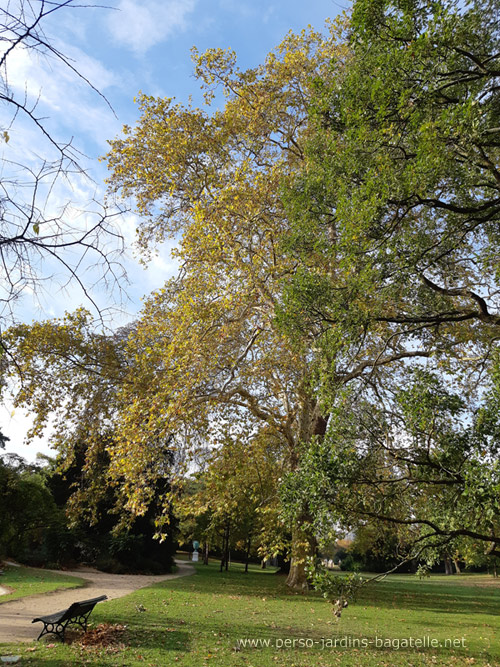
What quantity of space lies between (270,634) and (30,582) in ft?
32.2

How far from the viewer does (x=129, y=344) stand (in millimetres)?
12078

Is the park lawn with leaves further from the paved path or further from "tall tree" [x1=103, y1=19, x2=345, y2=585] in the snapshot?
"tall tree" [x1=103, y1=19, x2=345, y2=585]

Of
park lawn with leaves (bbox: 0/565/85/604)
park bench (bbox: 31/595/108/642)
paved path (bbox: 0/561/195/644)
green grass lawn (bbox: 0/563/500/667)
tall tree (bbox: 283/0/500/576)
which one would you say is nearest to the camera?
tall tree (bbox: 283/0/500/576)

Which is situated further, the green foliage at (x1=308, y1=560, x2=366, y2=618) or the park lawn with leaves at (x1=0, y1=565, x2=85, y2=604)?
the park lawn with leaves at (x1=0, y1=565, x2=85, y2=604)

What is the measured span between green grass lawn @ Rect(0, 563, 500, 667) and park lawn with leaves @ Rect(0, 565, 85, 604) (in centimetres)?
272

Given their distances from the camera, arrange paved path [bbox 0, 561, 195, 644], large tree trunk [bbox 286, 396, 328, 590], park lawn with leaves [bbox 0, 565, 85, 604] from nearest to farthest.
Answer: paved path [bbox 0, 561, 195, 644] < park lawn with leaves [bbox 0, 565, 85, 604] < large tree trunk [bbox 286, 396, 328, 590]

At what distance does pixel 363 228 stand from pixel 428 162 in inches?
46.1

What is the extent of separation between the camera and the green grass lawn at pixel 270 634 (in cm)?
670

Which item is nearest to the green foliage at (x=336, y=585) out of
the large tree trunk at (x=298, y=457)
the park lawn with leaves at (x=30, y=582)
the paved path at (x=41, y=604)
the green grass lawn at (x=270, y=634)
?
the green grass lawn at (x=270, y=634)

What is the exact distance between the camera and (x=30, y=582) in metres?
14.4

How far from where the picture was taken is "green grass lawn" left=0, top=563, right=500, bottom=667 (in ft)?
22.0

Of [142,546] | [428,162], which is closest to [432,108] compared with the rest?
[428,162]

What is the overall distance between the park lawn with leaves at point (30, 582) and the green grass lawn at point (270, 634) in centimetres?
272

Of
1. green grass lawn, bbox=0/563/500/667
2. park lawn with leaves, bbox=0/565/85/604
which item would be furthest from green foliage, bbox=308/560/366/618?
park lawn with leaves, bbox=0/565/85/604
